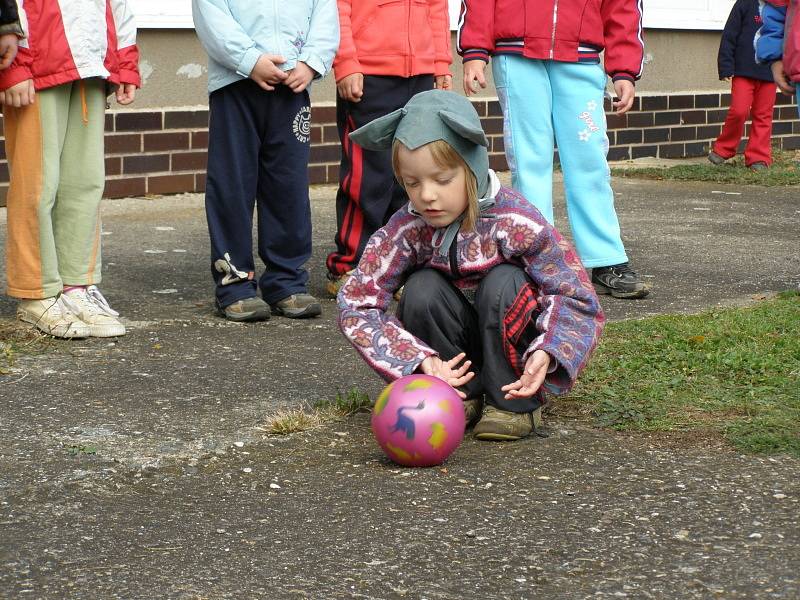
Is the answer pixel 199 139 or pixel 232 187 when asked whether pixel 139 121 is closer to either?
pixel 199 139

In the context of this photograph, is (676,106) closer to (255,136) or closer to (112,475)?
(255,136)

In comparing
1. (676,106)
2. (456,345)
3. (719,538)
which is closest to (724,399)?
(456,345)

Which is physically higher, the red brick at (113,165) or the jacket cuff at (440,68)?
the jacket cuff at (440,68)

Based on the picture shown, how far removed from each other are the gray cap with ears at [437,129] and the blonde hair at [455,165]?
0.01 metres

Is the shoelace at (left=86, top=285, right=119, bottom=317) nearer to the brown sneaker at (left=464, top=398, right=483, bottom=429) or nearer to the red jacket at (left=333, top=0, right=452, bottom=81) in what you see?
the red jacket at (left=333, top=0, right=452, bottom=81)

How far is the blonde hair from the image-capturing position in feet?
12.0

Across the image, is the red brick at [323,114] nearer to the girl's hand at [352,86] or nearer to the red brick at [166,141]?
the red brick at [166,141]

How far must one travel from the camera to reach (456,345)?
12.9ft

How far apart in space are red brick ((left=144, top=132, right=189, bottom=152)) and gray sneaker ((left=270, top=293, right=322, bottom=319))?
→ 12.2 ft

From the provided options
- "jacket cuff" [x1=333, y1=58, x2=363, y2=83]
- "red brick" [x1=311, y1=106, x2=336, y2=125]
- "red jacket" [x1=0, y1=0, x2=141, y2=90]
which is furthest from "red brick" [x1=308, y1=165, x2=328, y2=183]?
"red jacket" [x1=0, y1=0, x2=141, y2=90]

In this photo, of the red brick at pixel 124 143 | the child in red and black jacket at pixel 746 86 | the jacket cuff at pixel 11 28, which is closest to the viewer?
the jacket cuff at pixel 11 28

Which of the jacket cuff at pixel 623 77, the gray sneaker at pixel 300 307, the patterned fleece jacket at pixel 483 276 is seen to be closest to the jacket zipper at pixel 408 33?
the jacket cuff at pixel 623 77

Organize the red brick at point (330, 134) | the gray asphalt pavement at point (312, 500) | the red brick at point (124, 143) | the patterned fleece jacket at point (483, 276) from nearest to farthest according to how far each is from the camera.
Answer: the gray asphalt pavement at point (312, 500)
the patterned fleece jacket at point (483, 276)
the red brick at point (124, 143)
the red brick at point (330, 134)

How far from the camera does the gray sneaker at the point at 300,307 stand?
18.2 ft
